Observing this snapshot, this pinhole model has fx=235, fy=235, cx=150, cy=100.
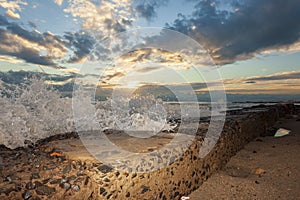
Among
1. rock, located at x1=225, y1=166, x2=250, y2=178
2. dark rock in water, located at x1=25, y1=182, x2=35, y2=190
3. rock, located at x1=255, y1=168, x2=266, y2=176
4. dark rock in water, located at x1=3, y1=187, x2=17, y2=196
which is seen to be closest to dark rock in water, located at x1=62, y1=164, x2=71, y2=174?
dark rock in water, located at x1=25, y1=182, x2=35, y2=190

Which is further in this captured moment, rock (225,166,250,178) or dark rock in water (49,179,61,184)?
rock (225,166,250,178)

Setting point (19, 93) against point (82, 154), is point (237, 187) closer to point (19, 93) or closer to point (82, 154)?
point (82, 154)

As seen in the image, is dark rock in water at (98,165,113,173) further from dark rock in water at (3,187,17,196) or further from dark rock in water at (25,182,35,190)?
dark rock in water at (3,187,17,196)

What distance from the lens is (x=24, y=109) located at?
3451 mm

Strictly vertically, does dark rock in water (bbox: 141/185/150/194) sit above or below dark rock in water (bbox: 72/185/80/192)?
below

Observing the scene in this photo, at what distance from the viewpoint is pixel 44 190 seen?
1.63 m

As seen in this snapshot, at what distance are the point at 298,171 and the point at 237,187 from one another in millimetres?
1157

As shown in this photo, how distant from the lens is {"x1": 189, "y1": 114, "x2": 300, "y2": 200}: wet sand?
9.14ft

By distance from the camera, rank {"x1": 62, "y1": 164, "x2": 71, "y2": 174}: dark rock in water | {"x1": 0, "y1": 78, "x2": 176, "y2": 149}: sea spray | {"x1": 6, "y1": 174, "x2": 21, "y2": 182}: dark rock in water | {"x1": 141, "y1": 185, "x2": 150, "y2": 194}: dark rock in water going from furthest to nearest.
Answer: {"x1": 0, "y1": 78, "x2": 176, "y2": 149}: sea spray < {"x1": 141, "y1": 185, "x2": 150, "y2": 194}: dark rock in water < {"x1": 62, "y1": 164, "x2": 71, "y2": 174}: dark rock in water < {"x1": 6, "y1": 174, "x2": 21, "y2": 182}: dark rock in water

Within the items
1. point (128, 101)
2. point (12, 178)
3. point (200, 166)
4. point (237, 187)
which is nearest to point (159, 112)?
point (128, 101)

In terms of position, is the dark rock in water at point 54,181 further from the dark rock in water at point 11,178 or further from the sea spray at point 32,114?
the sea spray at point 32,114

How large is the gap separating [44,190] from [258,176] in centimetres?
286

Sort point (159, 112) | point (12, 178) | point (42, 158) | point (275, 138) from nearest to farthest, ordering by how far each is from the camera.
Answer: point (12, 178) < point (42, 158) < point (159, 112) < point (275, 138)

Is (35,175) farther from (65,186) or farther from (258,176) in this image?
(258,176)
